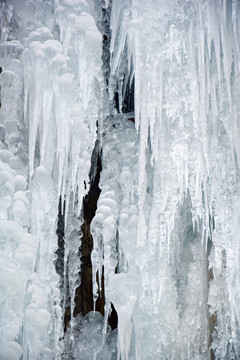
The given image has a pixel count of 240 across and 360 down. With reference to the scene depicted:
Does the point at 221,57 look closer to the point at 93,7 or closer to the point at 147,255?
the point at 93,7

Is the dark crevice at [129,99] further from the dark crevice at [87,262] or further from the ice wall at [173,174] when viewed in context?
the dark crevice at [87,262]

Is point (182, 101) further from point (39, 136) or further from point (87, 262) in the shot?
point (87, 262)

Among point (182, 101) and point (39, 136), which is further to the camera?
point (39, 136)

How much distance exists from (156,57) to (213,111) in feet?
1.70

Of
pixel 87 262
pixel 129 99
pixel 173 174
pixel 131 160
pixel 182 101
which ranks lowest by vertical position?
pixel 87 262

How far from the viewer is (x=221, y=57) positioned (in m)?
3.65

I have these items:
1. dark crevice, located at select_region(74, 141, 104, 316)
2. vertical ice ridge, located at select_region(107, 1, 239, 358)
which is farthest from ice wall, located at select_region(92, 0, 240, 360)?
dark crevice, located at select_region(74, 141, 104, 316)

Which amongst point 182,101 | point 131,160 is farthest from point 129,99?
point 182,101

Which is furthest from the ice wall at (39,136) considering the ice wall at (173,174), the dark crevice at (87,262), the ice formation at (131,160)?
the dark crevice at (87,262)

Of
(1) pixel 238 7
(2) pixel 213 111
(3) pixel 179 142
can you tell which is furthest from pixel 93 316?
(1) pixel 238 7

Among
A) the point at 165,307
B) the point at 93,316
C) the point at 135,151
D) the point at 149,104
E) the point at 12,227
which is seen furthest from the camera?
the point at 93,316

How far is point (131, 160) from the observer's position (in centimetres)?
404

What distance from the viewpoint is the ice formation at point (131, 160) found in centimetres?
347

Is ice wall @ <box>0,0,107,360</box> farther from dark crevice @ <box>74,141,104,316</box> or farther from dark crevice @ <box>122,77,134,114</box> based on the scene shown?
dark crevice @ <box>74,141,104,316</box>
